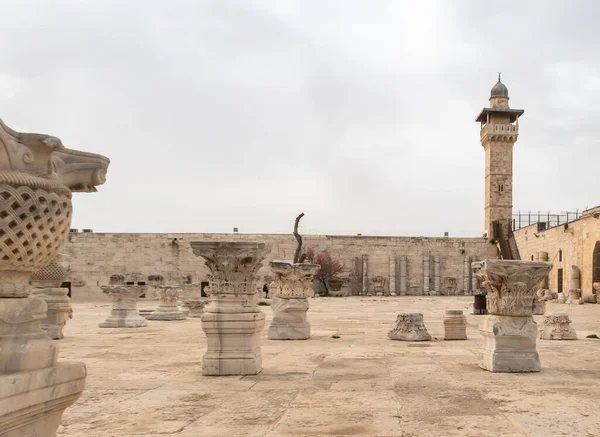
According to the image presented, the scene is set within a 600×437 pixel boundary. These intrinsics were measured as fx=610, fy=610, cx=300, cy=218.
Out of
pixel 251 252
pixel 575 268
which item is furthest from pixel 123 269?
pixel 251 252

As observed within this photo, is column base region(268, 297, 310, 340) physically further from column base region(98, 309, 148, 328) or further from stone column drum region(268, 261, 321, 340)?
column base region(98, 309, 148, 328)

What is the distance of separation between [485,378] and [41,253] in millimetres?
5276

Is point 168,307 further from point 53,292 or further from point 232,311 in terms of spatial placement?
point 232,311

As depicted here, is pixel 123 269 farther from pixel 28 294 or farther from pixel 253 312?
pixel 28 294

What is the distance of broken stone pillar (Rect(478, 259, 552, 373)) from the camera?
6.92 metres

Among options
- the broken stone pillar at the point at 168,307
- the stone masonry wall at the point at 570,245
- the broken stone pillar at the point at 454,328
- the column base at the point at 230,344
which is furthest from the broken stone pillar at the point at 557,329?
the stone masonry wall at the point at 570,245

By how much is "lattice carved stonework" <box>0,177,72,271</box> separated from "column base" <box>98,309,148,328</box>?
12255 mm

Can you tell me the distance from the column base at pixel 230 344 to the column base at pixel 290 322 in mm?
3994

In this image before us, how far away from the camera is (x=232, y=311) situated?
271 inches

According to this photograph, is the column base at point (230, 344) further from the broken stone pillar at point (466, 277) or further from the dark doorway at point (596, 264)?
the broken stone pillar at point (466, 277)

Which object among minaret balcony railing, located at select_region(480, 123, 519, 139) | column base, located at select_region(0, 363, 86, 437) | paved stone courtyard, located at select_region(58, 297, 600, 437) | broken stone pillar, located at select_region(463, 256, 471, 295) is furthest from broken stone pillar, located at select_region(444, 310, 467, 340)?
minaret balcony railing, located at select_region(480, 123, 519, 139)

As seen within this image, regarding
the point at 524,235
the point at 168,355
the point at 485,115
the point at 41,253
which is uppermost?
the point at 485,115

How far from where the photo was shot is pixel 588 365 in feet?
24.8

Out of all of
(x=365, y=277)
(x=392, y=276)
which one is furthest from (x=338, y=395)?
(x=392, y=276)
